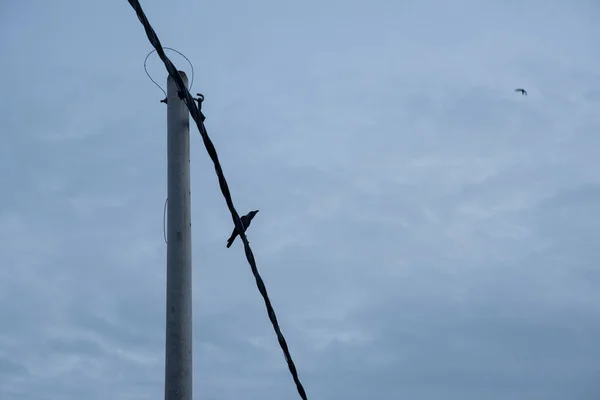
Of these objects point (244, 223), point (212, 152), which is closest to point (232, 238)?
point (244, 223)

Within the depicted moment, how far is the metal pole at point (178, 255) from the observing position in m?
5.71

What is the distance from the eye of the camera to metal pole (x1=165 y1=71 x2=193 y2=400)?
18.7ft

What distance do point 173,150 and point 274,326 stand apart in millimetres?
1771

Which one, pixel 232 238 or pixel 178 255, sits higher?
pixel 232 238

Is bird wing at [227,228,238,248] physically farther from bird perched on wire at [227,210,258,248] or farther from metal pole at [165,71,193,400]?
metal pole at [165,71,193,400]

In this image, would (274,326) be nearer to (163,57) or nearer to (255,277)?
(255,277)

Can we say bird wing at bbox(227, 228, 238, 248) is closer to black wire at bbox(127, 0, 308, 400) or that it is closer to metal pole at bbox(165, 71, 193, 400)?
black wire at bbox(127, 0, 308, 400)

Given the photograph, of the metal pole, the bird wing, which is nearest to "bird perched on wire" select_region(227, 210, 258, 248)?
the bird wing

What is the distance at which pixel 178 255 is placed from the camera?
5965 millimetres

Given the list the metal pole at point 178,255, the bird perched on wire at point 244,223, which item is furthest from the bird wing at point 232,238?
the metal pole at point 178,255

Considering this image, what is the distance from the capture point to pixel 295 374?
24.5ft

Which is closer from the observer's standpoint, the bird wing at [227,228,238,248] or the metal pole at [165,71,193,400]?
the metal pole at [165,71,193,400]

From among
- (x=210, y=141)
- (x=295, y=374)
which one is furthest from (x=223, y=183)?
(x=295, y=374)

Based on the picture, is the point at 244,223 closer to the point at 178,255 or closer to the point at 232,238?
the point at 232,238
